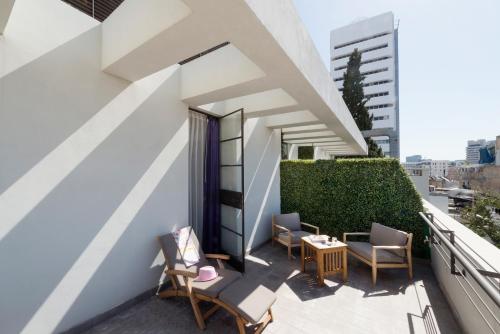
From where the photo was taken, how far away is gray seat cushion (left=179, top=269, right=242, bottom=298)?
2779mm

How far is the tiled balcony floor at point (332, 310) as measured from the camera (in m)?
2.71

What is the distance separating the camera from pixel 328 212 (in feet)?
19.5

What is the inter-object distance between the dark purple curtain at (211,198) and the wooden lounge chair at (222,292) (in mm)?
1202

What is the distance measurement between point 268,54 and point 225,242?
12.4 feet

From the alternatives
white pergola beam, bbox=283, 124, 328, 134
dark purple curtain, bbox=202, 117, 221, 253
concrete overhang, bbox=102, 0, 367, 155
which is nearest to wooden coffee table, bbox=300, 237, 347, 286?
dark purple curtain, bbox=202, 117, 221, 253

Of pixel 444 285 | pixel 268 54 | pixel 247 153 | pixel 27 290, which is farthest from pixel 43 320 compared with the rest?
pixel 444 285

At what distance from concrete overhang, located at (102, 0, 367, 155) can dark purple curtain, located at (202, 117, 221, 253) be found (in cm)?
94

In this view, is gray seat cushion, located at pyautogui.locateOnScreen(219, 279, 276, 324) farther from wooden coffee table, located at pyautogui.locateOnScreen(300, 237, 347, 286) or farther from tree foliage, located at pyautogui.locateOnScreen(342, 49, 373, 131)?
tree foliage, located at pyautogui.locateOnScreen(342, 49, 373, 131)

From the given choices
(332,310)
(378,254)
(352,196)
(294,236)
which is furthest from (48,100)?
(352,196)

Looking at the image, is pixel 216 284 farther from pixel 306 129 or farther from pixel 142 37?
pixel 306 129

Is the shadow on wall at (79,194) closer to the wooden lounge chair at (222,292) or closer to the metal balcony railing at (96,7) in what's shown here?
the wooden lounge chair at (222,292)

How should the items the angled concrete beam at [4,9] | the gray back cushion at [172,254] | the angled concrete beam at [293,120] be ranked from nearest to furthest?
the angled concrete beam at [4,9] < the gray back cushion at [172,254] < the angled concrete beam at [293,120]

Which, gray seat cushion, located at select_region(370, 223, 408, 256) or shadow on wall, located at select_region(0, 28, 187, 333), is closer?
shadow on wall, located at select_region(0, 28, 187, 333)

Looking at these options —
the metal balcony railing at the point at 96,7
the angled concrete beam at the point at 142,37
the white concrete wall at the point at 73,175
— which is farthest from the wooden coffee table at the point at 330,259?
the metal balcony railing at the point at 96,7
